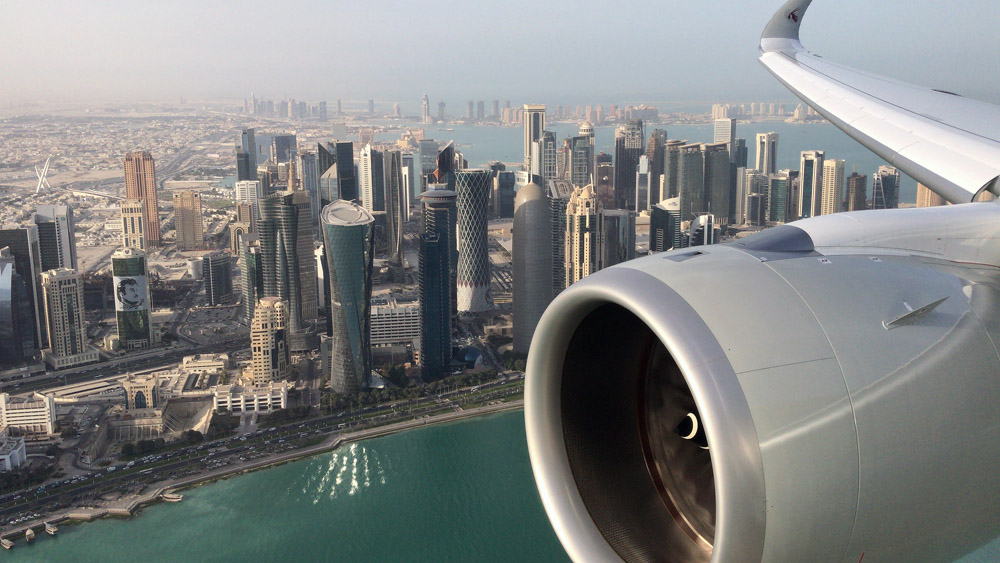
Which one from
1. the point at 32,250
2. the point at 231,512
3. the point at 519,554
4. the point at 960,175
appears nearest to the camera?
the point at 960,175

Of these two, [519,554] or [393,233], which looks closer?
[519,554]

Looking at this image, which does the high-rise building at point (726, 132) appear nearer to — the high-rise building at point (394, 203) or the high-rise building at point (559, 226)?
the high-rise building at point (394, 203)

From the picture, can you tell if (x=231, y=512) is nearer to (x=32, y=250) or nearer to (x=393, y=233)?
(x=32, y=250)

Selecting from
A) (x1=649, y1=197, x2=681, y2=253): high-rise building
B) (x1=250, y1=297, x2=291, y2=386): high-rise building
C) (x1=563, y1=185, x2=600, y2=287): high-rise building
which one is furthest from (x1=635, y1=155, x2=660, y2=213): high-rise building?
(x1=250, y1=297, x2=291, y2=386): high-rise building

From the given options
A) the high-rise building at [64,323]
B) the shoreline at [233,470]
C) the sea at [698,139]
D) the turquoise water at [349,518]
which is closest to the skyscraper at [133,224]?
the high-rise building at [64,323]

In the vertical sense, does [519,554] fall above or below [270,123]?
below

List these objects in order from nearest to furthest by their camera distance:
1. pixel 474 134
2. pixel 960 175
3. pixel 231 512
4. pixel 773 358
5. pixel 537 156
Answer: pixel 773 358, pixel 960 175, pixel 231 512, pixel 537 156, pixel 474 134

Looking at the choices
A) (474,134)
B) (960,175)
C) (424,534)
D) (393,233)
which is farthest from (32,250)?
(474,134)

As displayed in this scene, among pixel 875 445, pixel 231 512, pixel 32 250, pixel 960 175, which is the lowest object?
pixel 231 512

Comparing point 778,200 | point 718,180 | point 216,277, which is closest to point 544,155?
point 718,180
